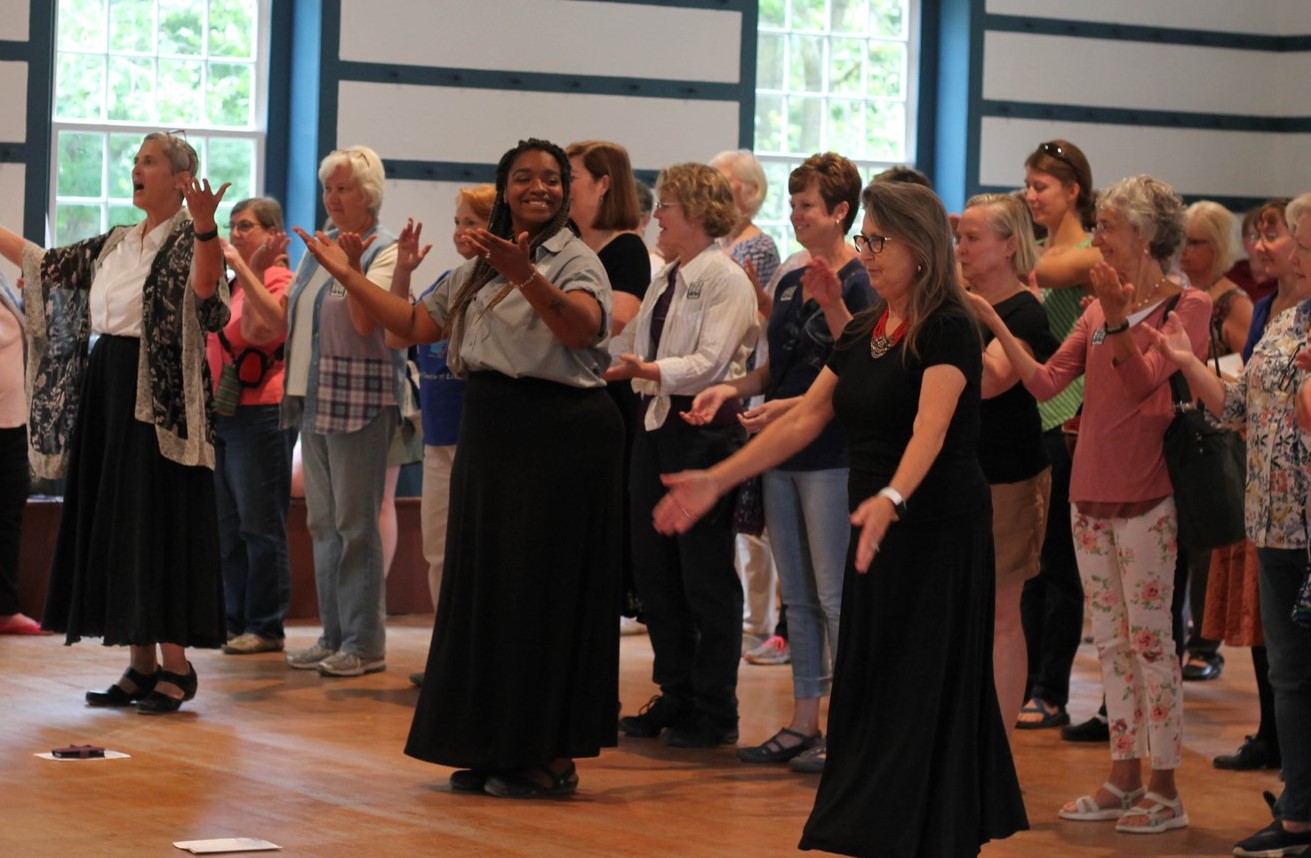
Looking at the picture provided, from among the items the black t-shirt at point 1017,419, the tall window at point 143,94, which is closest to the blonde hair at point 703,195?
the black t-shirt at point 1017,419

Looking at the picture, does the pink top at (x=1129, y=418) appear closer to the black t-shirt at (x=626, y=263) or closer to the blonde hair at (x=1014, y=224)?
the blonde hair at (x=1014, y=224)

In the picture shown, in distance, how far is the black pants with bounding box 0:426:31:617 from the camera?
7.01 metres

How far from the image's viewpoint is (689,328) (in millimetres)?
5211

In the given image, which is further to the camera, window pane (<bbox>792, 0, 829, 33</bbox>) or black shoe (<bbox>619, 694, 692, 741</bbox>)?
window pane (<bbox>792, 0, 829, 33</bbox>)

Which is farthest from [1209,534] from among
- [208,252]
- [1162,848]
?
[208,252]

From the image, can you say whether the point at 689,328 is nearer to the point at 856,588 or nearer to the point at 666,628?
the point at 666,628

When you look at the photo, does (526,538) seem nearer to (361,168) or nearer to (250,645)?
(361,168)

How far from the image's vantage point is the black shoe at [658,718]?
5.47 meters

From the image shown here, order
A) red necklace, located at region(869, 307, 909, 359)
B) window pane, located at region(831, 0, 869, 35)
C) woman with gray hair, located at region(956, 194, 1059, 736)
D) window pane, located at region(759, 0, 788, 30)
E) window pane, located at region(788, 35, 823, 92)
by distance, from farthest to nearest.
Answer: window pane, located at region(831, 0, 869, 35) → window pane, located at region(788, 35, 823, 92) → window pane, located at region(759, 0, 788, 30) → woman with gray hair, located at region(956, 194, 1059, 736) → red necklace, located at region(869, 307, 909, 359)

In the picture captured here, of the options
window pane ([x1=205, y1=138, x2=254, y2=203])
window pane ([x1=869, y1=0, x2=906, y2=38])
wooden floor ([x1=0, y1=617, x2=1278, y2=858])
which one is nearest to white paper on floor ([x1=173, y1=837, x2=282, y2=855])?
wooden floor ([x1=0, y1=617, x2=1278, y2=858])


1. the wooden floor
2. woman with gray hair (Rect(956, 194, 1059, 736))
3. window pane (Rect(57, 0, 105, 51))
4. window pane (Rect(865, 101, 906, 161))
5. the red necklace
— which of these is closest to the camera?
the red necklace

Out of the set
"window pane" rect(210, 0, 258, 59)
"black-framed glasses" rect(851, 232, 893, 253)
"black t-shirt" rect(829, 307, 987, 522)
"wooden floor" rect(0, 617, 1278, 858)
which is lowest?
"wooden floor" rect(0, 617, 1278, 858)

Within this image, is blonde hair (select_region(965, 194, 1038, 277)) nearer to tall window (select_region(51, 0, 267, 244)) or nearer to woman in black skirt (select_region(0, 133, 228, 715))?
woman in black skirt (select_region(0, 133, 228, 715))

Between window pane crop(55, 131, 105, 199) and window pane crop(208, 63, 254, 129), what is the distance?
53cm
